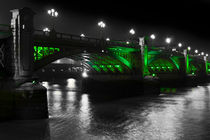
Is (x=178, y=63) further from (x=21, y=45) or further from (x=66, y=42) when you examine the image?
(x=21, y=45)

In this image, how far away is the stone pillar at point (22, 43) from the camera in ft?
68.5

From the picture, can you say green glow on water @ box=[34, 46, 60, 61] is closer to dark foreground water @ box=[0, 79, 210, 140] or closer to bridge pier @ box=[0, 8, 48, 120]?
bridge pier @ box=[0, 8, 48, 120]

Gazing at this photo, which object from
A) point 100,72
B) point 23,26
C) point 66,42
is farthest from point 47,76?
point 23,26

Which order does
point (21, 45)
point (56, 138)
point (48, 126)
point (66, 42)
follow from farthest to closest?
point (66, 42), point (21, 45), point (48, 126), point (56, 138)

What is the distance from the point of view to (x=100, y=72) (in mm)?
52594

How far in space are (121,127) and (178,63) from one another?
54.3m

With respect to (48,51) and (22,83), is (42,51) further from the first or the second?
(22,83)

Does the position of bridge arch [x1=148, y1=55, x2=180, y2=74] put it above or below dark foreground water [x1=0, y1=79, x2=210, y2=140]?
above

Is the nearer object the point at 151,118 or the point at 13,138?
the point at 13,138

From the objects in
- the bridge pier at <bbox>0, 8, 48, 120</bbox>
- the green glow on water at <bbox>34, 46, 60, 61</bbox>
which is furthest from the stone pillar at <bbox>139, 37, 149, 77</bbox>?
the bridge pier at <bbox>0, 8, 48, 120</bbox>

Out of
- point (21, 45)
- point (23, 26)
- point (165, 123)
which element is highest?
point (23, 26)

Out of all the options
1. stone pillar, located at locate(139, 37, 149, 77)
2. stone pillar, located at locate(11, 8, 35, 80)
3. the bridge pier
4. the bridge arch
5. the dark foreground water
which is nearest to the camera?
the dark foreground water

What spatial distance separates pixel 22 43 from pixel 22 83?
336 centimetres

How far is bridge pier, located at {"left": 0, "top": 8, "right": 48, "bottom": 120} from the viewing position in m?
19.3
